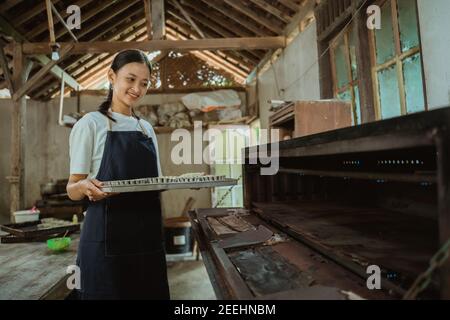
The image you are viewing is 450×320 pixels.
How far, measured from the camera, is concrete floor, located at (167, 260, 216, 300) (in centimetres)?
468

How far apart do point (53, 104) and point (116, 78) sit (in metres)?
7.86

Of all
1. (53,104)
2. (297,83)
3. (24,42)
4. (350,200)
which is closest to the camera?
(350,200)

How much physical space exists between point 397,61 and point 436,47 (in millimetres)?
577

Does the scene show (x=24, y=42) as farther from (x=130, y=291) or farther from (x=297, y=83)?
(x=130, y=291)

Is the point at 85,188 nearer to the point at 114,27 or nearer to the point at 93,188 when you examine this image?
the point at 93,188

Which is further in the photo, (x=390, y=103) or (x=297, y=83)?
(x=297, y=83)

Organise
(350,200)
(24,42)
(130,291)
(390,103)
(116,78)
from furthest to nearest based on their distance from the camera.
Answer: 1. (24,42)
2. (390,103)
3. (350,200)
4. (116,78)
5. (130,291)

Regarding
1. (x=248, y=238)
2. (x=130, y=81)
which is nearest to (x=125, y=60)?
(x=130, y=81)

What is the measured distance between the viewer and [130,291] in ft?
5.51

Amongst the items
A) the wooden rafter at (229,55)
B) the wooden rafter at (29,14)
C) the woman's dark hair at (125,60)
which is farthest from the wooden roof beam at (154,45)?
the woman's dark hair at (125,60)

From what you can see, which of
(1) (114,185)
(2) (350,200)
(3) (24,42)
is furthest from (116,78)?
(3) (24,42)

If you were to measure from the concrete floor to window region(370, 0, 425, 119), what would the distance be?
3.73 meters

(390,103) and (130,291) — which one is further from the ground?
(390,103)

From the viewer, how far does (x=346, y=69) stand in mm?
3721
